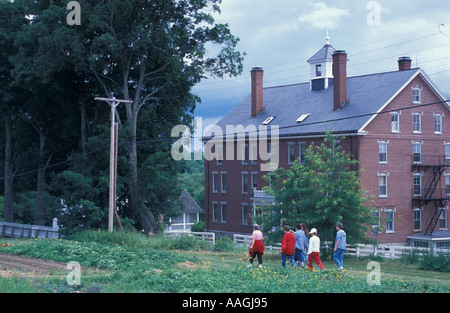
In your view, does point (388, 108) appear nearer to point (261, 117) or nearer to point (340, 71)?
point (340, 71)

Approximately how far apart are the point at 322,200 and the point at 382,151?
71.9 ft

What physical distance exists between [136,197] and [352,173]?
51.3 feet

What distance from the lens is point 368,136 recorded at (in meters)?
48.9

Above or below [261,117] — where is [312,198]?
below

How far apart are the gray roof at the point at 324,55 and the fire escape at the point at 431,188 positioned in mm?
12666

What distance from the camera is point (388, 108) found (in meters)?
49.4

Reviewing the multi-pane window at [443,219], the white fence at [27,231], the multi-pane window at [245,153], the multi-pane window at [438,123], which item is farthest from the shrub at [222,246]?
the multi-pane window at [438,123]

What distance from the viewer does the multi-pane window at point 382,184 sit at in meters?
50.3

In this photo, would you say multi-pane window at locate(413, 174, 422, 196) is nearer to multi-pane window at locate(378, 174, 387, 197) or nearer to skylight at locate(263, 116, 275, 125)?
multi-pane window at locate(378, 174, 387, 197)

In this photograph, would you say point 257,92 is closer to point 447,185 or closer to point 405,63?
point 405,63

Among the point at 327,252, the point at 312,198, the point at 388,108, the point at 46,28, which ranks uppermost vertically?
the point at 46,28

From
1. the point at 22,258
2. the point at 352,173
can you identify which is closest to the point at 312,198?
the point at 352,173
